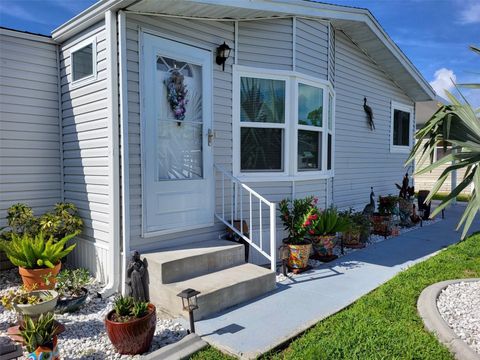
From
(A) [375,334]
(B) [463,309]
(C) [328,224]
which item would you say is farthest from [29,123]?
(B) [463,309]

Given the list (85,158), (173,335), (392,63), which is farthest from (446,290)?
(392,63)

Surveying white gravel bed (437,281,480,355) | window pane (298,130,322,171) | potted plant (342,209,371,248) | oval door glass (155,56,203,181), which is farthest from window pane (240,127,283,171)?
white gravel bed (437,281,480,355)

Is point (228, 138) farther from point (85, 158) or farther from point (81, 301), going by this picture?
point (81, 301)

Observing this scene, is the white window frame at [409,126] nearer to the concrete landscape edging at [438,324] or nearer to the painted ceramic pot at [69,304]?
Answer: the concrete landscape edging at [438,324]

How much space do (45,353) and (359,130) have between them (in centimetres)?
701

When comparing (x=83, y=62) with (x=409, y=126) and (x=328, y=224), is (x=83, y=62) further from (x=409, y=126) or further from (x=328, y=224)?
(x=409, y=126)

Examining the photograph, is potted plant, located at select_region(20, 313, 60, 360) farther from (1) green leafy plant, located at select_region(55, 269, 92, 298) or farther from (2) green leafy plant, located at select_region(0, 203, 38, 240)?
(2) green leafy plant, located at select_region(0, 203, 38, 240)

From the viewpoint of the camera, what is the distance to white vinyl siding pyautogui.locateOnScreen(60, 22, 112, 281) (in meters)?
4.04

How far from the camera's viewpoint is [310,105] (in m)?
5.69

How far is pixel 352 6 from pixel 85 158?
4.81 m

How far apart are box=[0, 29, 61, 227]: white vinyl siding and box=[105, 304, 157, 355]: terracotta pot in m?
2.68

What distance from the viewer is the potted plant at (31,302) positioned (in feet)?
9.35

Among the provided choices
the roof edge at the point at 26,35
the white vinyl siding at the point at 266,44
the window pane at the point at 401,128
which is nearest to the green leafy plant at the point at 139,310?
the white vinyl siding at the point at 266,44

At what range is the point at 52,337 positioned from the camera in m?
2.39
